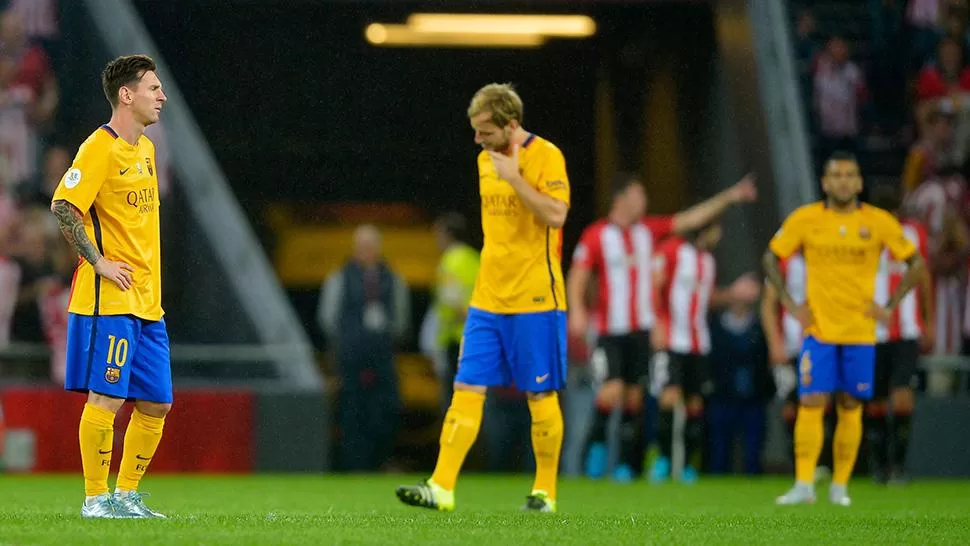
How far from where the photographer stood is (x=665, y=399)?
1508 centimetres

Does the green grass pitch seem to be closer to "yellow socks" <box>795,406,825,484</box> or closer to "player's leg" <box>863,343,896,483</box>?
"yellow socks" <box>795,406,825,484</box>

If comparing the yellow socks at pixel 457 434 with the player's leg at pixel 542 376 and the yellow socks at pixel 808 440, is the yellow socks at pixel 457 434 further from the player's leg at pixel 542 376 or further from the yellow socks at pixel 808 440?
the yellow socks at pixel 808 440

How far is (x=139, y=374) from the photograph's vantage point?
8.24m

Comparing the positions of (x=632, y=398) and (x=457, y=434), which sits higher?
(x=457, y=434)

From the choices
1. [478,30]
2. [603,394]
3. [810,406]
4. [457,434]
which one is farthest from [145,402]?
[478,30]

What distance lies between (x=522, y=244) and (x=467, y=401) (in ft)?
2.78

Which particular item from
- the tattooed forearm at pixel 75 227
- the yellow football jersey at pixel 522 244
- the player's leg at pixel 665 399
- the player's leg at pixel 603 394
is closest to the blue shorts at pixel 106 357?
the tattooed forearm at pixel 75 227

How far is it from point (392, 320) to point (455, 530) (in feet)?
29.8

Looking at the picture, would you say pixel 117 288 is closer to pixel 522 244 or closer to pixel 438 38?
pixel 522 244

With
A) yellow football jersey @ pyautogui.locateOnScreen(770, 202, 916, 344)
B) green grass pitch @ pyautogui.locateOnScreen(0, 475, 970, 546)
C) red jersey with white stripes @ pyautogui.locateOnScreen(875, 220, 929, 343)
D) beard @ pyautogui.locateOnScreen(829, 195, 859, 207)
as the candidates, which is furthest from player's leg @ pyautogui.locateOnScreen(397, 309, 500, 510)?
red jersey with white stripes @ pyautogui.locateOnScreen(875, 220, 929, 343)

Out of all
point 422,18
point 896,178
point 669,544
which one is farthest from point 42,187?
point 669,544

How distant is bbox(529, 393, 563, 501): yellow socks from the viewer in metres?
9.49

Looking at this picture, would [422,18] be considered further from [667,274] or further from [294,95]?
[667,274]

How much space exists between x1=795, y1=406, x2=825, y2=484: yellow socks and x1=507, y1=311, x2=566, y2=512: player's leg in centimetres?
240
